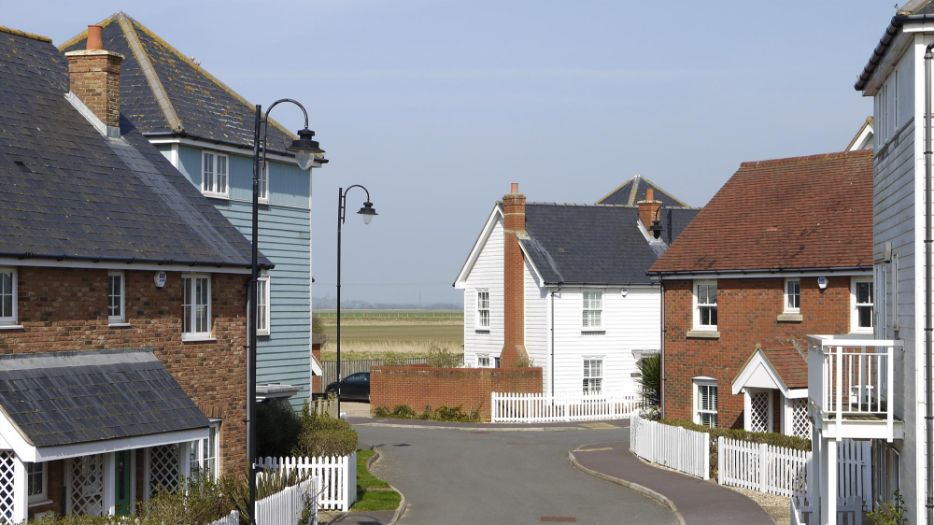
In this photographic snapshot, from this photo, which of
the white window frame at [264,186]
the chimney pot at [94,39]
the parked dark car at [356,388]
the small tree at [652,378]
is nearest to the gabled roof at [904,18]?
the chimney pot at [94,39]

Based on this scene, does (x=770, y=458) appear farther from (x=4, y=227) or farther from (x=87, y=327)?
(x=4, y=227)

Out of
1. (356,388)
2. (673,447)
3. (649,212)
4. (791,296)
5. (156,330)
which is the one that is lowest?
(356,388)

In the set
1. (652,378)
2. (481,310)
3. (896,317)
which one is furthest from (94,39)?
(481,310)

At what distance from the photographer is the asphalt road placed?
83.9 feet

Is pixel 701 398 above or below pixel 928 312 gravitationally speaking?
below

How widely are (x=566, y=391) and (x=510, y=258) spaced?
6.05 m

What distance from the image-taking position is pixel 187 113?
3145 centimetres

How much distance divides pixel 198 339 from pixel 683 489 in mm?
11966

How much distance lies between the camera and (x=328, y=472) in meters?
26.1

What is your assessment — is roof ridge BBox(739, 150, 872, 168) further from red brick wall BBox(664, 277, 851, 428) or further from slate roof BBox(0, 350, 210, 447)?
slate roof BBox(0, 350, 210, 447)

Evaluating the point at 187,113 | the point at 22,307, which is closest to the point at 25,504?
the point at 22,307

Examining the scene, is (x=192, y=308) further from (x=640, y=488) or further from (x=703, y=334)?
(x=703, y=334)

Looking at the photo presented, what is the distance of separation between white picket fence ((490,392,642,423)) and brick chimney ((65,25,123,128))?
24215 mm

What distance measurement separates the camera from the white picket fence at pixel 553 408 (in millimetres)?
46469
